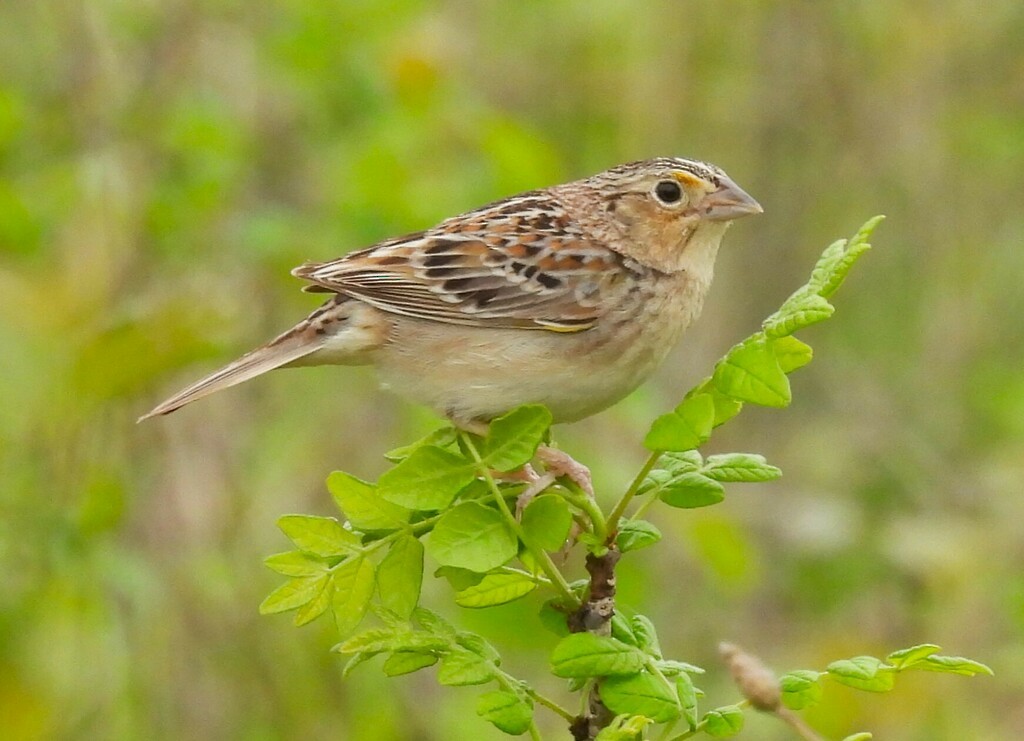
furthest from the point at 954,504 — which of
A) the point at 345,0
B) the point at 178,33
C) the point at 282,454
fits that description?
the point at 178,33

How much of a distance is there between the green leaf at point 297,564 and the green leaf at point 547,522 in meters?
0.34

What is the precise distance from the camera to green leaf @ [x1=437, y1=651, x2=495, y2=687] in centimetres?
217

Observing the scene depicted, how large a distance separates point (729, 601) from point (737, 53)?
2942 millimetres

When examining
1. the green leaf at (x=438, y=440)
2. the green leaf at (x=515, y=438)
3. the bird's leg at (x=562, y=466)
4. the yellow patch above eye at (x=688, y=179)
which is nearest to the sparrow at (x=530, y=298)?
the yellow patch above eye at (x=688, y=179)

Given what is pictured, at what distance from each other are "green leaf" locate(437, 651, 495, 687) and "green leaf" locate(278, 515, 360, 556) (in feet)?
0.88

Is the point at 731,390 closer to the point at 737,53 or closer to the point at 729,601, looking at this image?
the point at 729,601

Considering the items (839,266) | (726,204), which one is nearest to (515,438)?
(839,266)

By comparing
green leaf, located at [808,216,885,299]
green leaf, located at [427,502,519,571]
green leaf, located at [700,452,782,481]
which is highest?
green leaf, located at [808,216,885,299]

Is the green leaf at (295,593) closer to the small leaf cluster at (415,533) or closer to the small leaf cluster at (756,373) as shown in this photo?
the small leaf cluster at (415,533)

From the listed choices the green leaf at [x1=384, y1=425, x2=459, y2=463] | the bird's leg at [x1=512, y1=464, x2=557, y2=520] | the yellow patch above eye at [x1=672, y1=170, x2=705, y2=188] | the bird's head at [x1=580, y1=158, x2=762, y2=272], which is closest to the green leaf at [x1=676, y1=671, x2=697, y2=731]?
the bird's leg at [x1=512, y1=464, x2=557, y2=520]

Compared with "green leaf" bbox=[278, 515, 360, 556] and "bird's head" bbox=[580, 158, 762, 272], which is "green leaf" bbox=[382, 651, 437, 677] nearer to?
"green leaf" bbox=[278, 515, 360, 556]

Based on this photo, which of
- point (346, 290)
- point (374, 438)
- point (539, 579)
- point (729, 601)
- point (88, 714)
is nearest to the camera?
point (539, 579)

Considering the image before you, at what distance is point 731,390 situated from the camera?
216 centimetres

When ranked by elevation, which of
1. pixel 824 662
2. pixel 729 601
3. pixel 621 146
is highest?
pixel 621 146
